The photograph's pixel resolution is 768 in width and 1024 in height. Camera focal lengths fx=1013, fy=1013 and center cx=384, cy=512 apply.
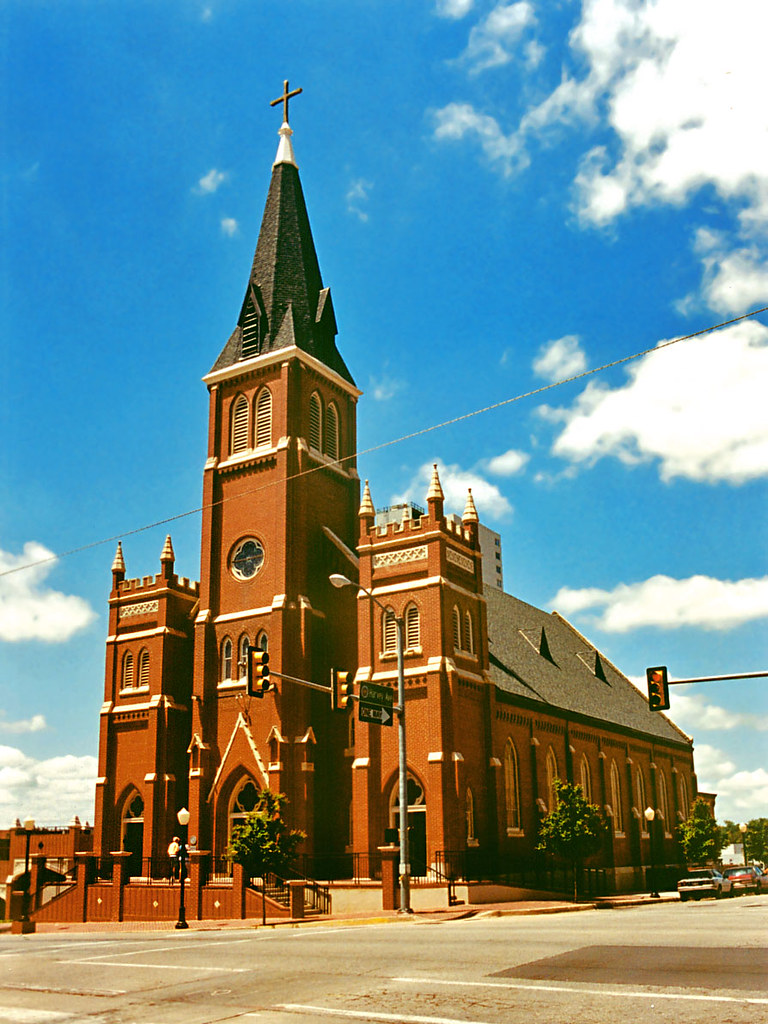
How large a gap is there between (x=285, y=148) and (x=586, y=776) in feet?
114

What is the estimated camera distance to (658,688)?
22.4 meters

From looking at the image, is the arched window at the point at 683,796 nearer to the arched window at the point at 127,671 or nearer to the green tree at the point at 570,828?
the green tree at the point at 570,828

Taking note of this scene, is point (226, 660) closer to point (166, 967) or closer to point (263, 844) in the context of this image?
point (263, 844)

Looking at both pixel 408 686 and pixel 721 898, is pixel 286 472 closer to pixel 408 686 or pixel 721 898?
pixel 408 686

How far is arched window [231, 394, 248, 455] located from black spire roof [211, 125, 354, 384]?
1.97 metres

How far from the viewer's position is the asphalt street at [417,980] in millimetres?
10211

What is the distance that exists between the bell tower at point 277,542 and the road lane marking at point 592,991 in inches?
1014

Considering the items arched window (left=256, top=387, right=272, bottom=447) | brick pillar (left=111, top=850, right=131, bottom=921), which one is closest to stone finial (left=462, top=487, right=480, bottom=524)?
arched window (left=256, top=387, right=272, bottom=447)

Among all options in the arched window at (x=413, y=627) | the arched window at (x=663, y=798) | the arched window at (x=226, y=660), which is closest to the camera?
the arched window at (x=413, y=627)

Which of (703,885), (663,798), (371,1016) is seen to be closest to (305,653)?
(703,885)

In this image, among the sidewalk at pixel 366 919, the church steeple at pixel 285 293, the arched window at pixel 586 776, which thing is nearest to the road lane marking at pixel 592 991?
the sidewalk at pixel 366 919

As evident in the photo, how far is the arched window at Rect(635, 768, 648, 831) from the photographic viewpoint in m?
56.6

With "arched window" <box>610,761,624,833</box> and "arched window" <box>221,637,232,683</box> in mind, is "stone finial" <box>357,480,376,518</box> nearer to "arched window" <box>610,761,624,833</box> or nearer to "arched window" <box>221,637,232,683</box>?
"arched window" <box>221,637,232,683</box>

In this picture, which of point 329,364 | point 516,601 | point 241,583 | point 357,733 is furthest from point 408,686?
point 516,601
